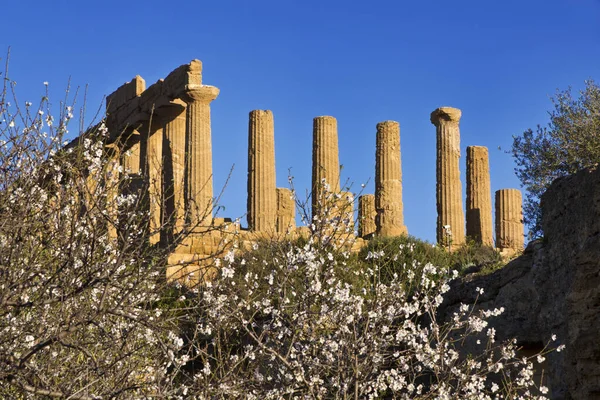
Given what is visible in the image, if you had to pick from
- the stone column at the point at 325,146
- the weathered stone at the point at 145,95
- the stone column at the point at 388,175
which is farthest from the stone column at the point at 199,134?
the stone column at the point at 388,175

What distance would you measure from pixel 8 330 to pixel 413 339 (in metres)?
3.14

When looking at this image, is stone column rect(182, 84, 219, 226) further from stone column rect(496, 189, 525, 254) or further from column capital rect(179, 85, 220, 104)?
stone column rect(496, 189, 525, 254)

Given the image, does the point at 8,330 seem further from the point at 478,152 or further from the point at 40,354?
the point at 478,152

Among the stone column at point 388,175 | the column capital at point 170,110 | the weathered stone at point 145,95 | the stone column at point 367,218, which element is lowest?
the stone column at point 367,218

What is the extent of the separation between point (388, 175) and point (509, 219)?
3.87m

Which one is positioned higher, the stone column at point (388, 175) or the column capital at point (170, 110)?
the column capital at point (170, 110)

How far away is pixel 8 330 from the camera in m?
5.97

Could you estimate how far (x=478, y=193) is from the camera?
1066 inches

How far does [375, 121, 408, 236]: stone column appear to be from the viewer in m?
26.1

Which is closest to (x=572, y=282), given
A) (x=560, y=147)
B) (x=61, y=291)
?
(x=61, y=291)

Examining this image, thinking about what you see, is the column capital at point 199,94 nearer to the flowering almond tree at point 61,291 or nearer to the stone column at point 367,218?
the stone column at point 367,218

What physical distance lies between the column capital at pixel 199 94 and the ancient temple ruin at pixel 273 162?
0.02 m

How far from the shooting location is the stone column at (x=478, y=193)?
26875 mm

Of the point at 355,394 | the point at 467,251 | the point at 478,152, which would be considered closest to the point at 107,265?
the point at 355,394
